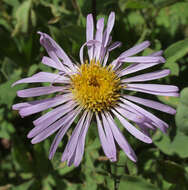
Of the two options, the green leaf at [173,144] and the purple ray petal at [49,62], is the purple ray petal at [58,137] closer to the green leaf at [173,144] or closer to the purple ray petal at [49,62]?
the purple ray petal at [49,62]

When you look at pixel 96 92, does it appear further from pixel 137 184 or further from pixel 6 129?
pixel 6 129

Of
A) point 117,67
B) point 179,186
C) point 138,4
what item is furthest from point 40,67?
point 179,186

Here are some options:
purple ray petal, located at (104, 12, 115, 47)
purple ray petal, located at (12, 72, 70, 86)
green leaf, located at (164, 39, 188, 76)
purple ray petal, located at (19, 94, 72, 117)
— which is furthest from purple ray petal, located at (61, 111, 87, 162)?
green leaf, located at (164, 39, 188, 76)

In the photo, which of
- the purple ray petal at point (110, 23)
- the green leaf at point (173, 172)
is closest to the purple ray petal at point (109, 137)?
the purple ray petal at point (110, 23)

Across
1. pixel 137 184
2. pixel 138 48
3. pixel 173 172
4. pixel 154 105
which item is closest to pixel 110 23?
pixel 138 48

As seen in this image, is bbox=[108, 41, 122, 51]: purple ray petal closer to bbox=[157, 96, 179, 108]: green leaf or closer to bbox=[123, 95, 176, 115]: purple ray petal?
bbox=[123, 95, 176, 115]: purple ray petal

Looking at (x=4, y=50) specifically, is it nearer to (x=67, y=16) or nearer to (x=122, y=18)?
(x=67, y=16)
